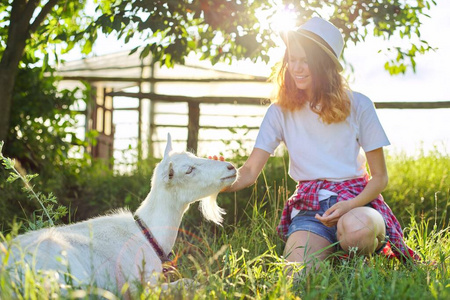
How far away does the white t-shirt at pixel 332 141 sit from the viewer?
11.5 ft

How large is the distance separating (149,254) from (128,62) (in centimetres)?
1031

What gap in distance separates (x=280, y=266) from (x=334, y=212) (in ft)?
1.47

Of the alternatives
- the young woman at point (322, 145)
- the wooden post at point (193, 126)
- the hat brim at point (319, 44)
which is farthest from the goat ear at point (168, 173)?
the wooden post at point (193, 126)

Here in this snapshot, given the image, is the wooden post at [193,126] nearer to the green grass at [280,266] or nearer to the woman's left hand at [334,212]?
the green grass at [280,266]

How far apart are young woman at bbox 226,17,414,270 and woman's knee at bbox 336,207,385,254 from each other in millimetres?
35

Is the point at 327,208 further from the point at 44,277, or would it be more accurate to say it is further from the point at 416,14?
the point at 416,14

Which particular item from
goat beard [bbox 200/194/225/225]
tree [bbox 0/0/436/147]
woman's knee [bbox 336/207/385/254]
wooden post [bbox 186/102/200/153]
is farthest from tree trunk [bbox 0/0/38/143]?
woman's knee [bbox 336/207/385/254]

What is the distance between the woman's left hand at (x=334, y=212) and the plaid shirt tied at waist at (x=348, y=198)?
0.12 m

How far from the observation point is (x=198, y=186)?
3102mm

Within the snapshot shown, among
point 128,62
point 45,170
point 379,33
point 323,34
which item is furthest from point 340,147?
point 128,62

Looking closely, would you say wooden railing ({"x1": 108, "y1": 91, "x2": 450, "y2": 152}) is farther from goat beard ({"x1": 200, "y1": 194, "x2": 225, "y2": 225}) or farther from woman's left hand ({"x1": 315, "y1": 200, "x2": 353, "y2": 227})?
woman's left hand ({"x1": 315, "y1": 200, "x2": 353, "y2": 227})

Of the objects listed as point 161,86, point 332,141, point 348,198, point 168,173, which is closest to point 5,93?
point 168,173

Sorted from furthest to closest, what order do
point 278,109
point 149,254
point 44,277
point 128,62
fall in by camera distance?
point 128,62 < point 278,109 < point 149,254 < point 44,277

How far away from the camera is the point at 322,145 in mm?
3602
